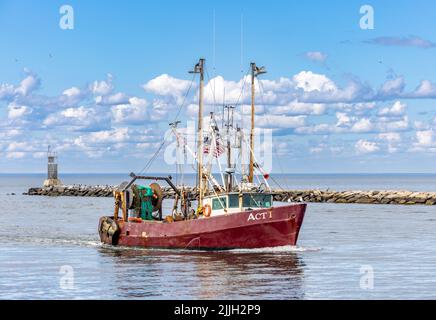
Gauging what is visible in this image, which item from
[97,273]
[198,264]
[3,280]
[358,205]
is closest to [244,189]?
[198,264]

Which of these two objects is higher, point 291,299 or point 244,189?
point 244,189

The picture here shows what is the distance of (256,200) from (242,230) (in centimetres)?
211

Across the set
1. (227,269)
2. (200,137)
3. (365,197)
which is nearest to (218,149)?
(200,137)

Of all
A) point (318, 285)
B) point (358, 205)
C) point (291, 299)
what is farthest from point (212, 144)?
point (358, 205)

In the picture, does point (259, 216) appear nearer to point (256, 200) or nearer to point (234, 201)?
point (256, 200)

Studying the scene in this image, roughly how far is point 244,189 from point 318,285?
14.0m

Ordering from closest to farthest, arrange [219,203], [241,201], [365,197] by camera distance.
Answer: [241,201], [219,203], [365,197]

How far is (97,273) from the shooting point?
161 feet

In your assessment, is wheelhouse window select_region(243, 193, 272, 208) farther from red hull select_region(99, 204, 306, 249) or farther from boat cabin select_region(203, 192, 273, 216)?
red hull select_region(99, 204, 306, 249)

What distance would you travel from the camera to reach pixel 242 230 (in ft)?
180
